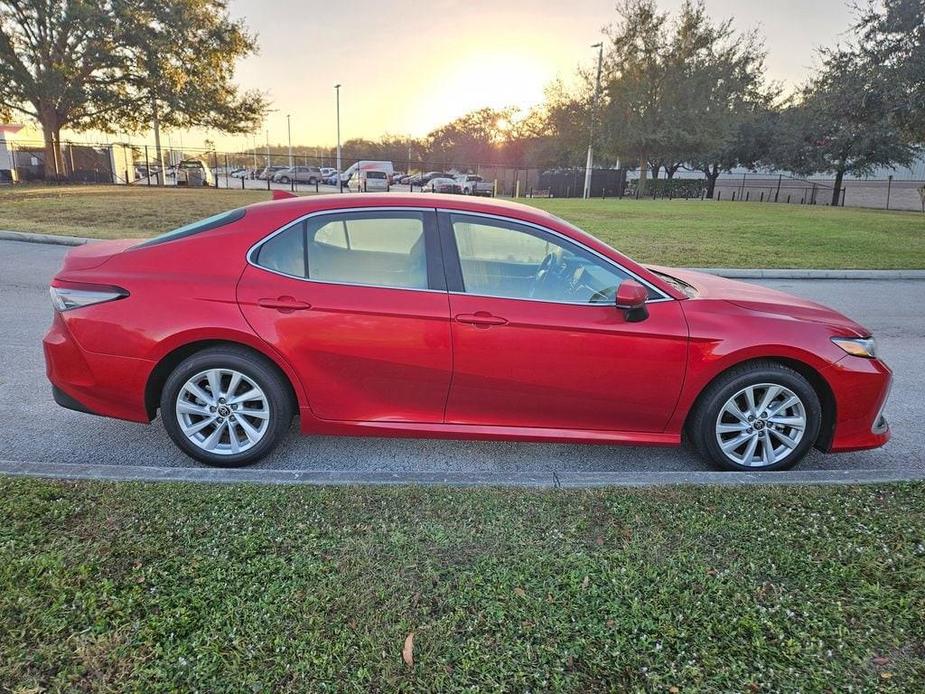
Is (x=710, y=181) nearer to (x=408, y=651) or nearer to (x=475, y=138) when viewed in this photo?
(x=475, y=138)

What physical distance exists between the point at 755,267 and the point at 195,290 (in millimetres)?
10839

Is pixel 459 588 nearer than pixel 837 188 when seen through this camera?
Yes

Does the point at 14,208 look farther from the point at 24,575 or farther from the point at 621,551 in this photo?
the point at 621,551

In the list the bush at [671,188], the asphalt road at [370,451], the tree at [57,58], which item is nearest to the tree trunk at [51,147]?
the tree at [57,58]

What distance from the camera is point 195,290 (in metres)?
3.45

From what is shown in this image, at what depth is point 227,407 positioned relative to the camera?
3.55 metres

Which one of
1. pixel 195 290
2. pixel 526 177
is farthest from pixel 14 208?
pixel 526 177

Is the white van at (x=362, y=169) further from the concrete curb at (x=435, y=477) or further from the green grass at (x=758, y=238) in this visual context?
the concrete curb at (x=435, y=477)

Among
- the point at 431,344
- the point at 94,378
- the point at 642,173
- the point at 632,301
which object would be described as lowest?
the point at 94,378

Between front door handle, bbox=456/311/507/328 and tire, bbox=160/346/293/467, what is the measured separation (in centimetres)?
110

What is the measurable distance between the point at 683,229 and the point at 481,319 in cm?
1617

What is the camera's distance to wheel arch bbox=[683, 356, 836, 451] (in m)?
3.56

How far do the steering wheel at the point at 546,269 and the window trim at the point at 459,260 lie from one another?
10cm

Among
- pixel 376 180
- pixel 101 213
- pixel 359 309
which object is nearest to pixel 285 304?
pixel 359 309
